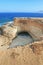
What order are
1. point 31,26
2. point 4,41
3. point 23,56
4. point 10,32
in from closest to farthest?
1. point 23,56
2. point 4,41
3. point 10,32
4. point 31,26

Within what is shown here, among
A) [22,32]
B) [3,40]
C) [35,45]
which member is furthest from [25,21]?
[35,45]

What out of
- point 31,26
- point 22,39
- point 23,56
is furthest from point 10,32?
point 23,56

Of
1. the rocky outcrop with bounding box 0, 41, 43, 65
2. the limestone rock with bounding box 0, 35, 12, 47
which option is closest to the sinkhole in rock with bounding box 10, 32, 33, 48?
the limestone rock with bounding box 0, 35, 12, 47

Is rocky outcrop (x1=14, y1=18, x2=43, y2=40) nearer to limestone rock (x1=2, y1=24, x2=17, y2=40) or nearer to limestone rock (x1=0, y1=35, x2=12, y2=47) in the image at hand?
limestone rock (x1=2, y1=24, x2=17, y2=40)

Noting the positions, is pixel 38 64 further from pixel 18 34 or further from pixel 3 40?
pixel 18 34

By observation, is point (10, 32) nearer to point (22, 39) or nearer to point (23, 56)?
point (22, 39)

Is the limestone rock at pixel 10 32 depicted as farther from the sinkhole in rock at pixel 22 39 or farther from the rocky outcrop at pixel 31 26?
the rocky outcrop at pixel 31 26

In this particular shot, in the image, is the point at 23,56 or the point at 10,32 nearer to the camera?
the point at 23,56
